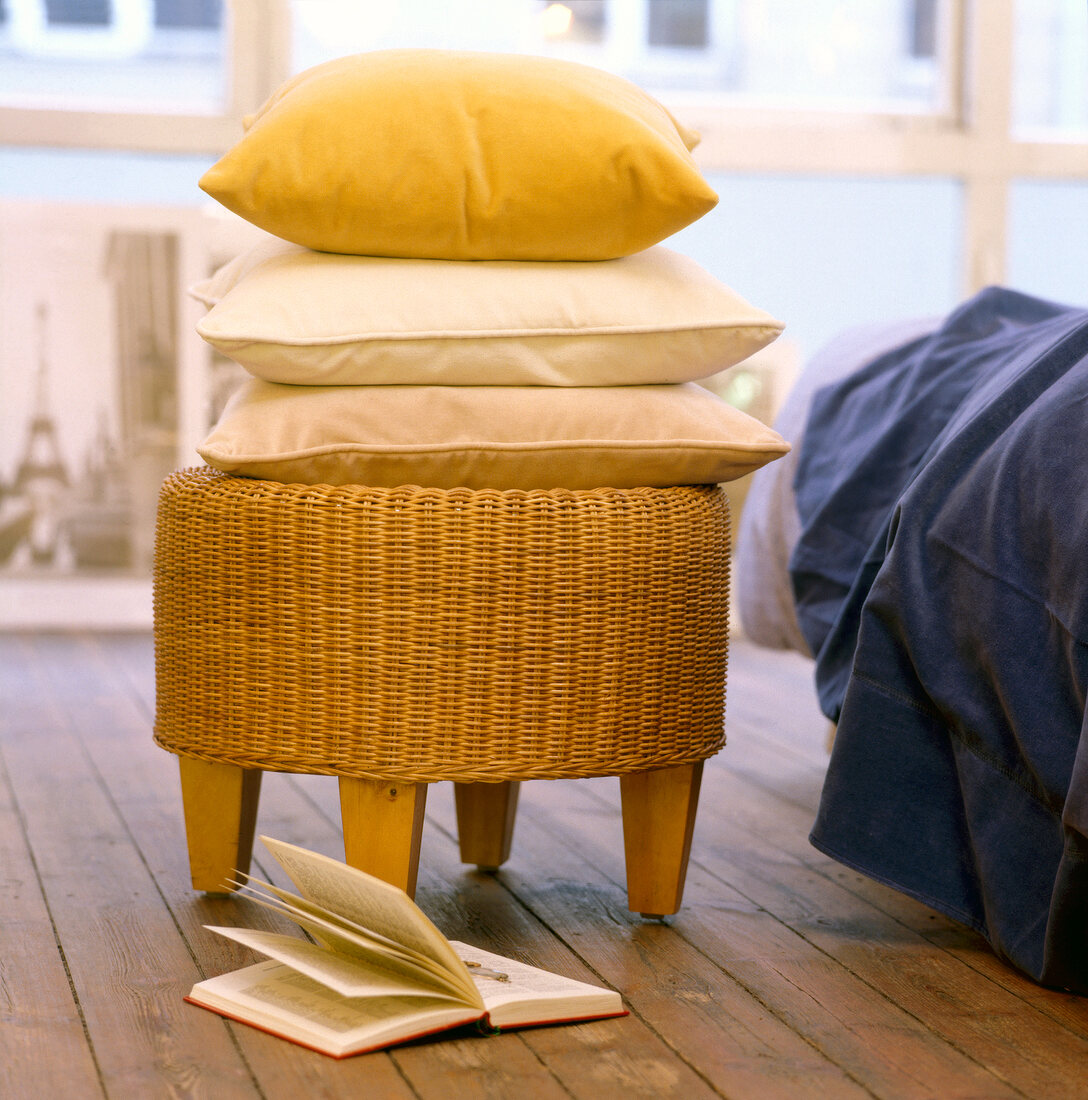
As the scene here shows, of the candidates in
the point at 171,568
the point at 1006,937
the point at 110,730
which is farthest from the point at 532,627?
the point at 110,730

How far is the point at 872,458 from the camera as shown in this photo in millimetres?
1616

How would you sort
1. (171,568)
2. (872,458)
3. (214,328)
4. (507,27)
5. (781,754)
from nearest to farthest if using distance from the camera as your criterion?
(214,328)
(171,568)
(872,458)
(781,754)
(507,27)

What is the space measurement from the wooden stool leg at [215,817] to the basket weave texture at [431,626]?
3.6 inches

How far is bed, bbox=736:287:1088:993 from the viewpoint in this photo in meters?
1.14

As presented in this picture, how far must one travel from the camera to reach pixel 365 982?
1072mm

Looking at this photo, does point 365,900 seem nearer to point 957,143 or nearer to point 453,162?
point 453,162

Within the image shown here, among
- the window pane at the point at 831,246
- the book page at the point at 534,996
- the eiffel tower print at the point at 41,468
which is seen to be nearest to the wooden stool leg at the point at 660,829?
the book page at the point at 534,996

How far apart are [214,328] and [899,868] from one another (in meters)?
0.75

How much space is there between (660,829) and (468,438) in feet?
1.34

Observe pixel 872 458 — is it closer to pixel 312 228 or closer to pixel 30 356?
pixel 312 228

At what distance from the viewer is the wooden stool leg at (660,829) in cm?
133

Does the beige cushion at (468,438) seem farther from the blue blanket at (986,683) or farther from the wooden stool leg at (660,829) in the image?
the wooden stool leg at (660,829)

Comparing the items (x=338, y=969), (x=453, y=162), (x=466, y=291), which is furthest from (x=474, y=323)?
(x=338, y=969)

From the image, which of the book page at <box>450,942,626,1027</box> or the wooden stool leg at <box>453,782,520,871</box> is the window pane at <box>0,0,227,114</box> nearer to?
the wooden stool leg at <box>453,782,520,871</box>
